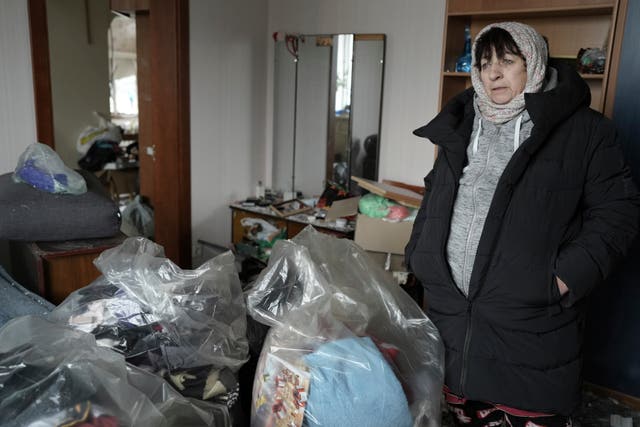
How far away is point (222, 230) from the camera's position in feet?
11.5

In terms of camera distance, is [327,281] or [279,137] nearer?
[327,281]

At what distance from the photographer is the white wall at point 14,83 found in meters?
2.39

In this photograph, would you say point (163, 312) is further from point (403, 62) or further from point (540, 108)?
point (403, 62)

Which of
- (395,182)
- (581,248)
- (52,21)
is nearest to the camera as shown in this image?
(581,248)

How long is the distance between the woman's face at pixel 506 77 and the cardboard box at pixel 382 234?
1.27 meters

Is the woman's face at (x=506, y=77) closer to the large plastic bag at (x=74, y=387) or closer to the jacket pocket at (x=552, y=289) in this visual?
the jacket pocket at (x=552, y=289)

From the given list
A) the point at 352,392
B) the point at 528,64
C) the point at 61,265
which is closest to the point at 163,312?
the point at 352,392

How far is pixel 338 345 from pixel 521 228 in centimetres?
52

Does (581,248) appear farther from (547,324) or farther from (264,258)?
(264,258)

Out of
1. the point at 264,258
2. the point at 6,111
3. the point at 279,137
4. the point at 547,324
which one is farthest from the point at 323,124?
the point at 547,324

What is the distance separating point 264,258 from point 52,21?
3215 millimetres

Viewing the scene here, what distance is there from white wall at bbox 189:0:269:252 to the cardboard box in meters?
1.10

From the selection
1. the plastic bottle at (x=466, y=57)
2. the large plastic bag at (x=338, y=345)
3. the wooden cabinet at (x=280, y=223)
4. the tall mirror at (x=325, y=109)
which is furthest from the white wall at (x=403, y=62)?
the large plastic bag at (x=338, y=345)

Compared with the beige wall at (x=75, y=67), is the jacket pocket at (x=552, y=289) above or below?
below
